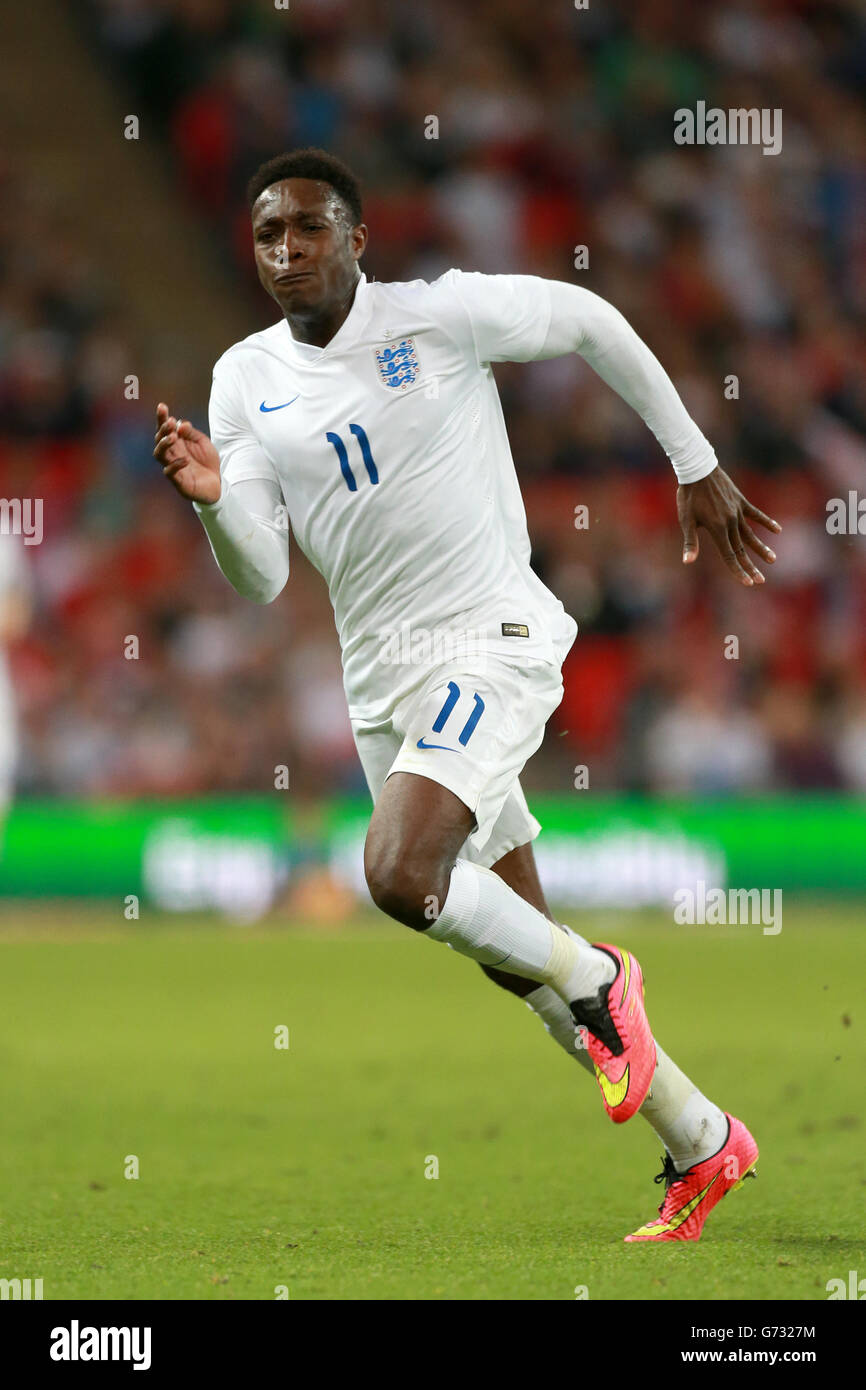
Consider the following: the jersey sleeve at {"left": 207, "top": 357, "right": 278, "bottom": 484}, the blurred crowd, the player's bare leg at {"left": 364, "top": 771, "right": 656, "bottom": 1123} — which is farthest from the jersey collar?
the blurred crowd

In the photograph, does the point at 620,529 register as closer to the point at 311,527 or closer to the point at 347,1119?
the point at 347,1119

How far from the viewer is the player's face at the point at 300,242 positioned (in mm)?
4961

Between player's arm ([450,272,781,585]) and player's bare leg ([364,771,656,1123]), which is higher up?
player's arm ([450,272,781,585])

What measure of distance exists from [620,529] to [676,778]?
6.45 ft

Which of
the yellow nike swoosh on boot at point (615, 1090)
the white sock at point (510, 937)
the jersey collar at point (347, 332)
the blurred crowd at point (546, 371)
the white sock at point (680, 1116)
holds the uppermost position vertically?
the blurred crowd at point (546, 371)

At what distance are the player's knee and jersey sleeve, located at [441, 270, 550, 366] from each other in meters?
1.45

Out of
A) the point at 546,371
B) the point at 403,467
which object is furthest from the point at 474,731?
the point at 546,371

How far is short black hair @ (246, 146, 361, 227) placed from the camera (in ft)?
16.4

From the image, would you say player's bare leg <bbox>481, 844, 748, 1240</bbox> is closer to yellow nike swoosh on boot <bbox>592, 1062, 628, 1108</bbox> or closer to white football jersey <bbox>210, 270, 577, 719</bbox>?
yellow nike swoosh on boot <bbox>592, 1062, 628, 1108</bbox>

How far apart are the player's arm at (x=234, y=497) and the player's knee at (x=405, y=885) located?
914 mm

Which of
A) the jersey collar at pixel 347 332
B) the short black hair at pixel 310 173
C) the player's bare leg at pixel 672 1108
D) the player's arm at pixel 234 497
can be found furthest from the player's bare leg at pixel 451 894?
the short black hair at pixel 310 173

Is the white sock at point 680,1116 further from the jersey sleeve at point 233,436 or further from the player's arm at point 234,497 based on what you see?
the jersey sleeve at point 233,436
